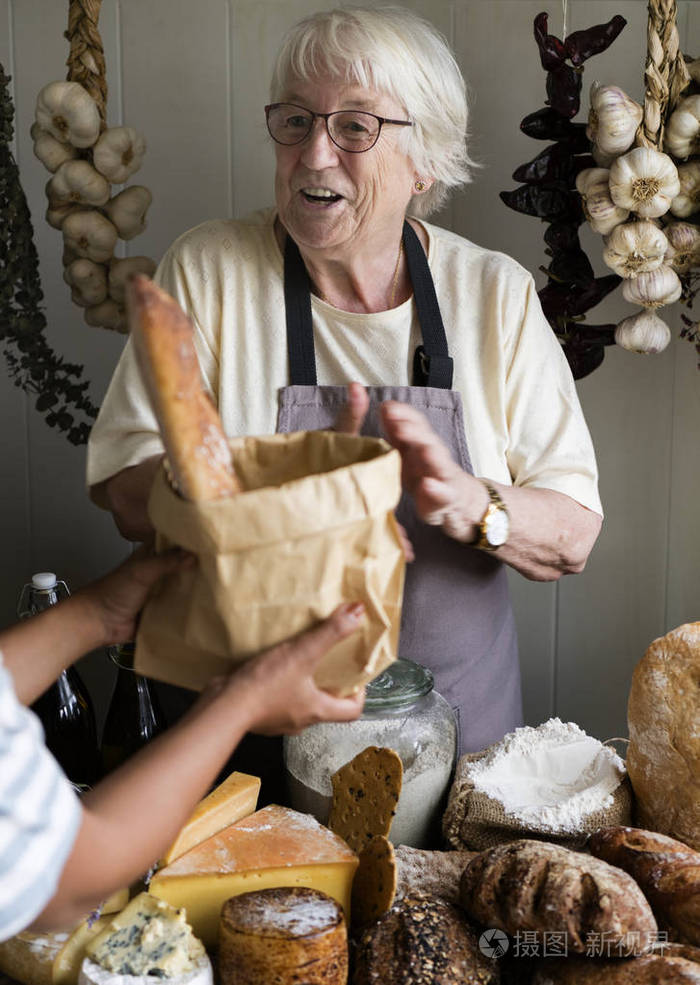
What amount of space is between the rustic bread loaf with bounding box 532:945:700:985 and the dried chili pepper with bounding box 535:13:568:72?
4.52 feet

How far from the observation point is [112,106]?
2.15 m

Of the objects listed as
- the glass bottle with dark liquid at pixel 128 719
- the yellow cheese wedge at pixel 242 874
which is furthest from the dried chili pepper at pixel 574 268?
the yellow cheese wedge at pixel 242 874

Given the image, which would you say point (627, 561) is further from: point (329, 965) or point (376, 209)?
point (329, 965)

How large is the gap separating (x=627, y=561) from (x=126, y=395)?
1145 mm

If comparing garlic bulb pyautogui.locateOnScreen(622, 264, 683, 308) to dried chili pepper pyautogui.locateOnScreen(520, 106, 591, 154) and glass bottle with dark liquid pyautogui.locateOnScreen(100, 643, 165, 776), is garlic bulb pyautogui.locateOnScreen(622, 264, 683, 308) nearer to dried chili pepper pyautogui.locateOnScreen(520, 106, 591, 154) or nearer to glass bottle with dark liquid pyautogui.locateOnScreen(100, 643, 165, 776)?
dried chili pepper pyautogui.locateOnScreen(520, 106, 591, 154)

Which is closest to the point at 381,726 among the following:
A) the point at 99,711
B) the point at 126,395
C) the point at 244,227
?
the point at 126,395

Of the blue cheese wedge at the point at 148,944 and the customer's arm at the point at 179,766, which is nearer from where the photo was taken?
the customer's arm at the point at 179,766

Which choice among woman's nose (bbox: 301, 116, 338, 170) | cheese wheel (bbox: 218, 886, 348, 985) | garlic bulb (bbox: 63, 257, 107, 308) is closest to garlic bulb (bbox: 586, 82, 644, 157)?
woman's nose (bbox: 301, 116, 338, 170)

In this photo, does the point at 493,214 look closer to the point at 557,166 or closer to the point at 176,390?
the point at 557,166

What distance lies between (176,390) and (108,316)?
1281mm

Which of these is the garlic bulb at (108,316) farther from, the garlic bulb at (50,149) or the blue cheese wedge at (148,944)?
the blue cheese wedge at (148,944)

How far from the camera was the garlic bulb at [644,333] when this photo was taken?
1.76 meters

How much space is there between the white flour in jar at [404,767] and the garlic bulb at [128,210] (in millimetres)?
1091

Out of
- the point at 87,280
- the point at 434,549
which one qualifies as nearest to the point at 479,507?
the point at 434,549
